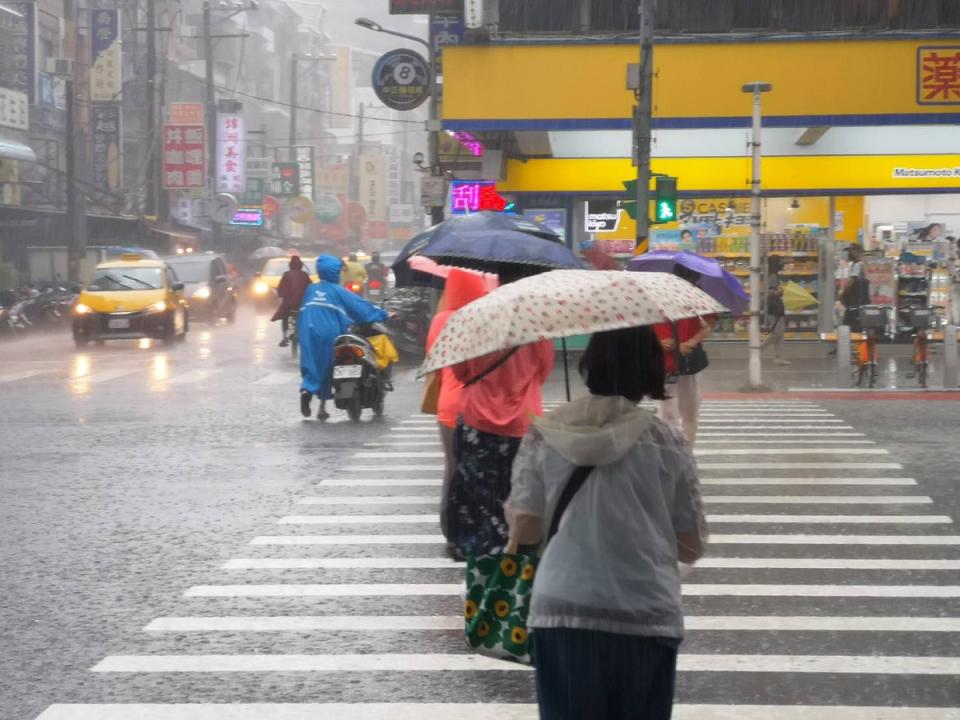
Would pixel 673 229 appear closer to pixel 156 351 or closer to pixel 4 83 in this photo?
pixel 156 351

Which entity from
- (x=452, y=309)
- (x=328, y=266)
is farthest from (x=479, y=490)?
(x=328, y=266)

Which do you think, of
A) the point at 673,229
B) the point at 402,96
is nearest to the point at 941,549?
the point at 673,229

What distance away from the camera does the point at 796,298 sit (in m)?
29.6

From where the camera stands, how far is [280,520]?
10734 millimetres

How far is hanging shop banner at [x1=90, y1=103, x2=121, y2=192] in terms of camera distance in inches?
1992

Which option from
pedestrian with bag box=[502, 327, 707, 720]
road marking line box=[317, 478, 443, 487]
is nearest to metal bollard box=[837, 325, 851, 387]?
road marking line box=[317, 478, 443, 487]

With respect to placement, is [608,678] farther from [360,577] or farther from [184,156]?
[184,156]

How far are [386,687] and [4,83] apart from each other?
39.1 metres

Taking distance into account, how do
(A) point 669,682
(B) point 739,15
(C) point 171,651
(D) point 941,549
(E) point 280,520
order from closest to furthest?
(A) point 669,682 → (C) point 171,651 → (D) point 941,549 → (E) point 280,520 → (B) point 739,15

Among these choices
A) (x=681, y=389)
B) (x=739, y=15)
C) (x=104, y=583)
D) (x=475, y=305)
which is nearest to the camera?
(x=475, y=305)

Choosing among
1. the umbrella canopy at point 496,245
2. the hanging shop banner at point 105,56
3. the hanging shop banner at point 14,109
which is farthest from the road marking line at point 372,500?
the hanging shop banner at point 105,56

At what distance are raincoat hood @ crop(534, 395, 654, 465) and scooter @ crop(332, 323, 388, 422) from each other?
515 inches

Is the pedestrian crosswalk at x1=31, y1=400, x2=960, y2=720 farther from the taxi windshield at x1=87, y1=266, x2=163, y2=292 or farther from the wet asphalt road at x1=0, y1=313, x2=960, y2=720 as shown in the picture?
the taxi windshield at x1=87, y1=266, x2=163, y2=292

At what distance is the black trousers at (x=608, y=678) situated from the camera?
386cm
